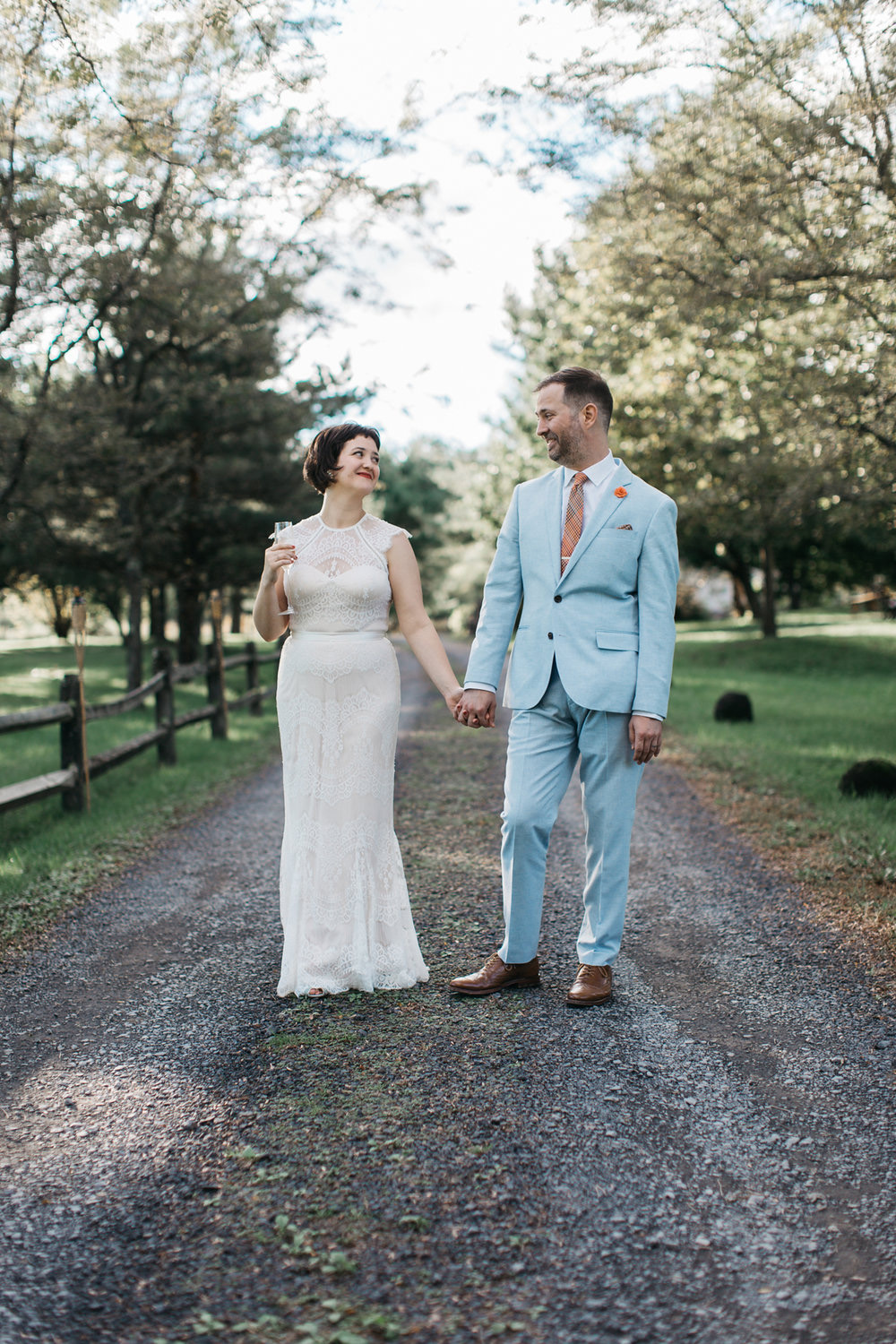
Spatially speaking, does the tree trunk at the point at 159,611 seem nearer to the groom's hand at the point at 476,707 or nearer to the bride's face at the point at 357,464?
the bride's face at the point at 357,464

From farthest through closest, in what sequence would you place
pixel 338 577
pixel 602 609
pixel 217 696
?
1. pixel 217 696
2. pixel 338 577
3. pixel 602 609

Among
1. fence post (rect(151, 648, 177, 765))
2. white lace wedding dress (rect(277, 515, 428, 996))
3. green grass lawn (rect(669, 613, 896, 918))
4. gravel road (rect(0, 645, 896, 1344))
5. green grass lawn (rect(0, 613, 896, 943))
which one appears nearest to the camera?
gravel road (rect(0, 645, 896, 1344))

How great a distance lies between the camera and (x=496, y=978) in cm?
399

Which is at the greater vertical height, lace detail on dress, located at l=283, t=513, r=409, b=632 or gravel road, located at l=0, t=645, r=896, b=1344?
lace detail on dress, located at l=283, t=513, r=409, b=632

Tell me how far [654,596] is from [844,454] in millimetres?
6645

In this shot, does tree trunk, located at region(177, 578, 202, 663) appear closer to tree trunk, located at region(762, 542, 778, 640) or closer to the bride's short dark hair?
tree trunk, located at region(762, 542, 778, 640)

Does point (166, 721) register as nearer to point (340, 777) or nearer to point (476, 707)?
point (340, 777)

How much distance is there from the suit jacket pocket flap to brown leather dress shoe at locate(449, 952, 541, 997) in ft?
4.17

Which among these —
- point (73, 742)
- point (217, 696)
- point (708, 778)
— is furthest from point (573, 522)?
point (217, 696)

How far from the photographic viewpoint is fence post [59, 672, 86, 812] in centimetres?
768

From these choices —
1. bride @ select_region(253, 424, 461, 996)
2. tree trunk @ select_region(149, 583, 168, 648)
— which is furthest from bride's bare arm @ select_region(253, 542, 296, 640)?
tree trunk @ select_region(149, 583, 168, 648)

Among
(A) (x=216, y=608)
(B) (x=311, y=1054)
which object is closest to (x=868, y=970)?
(B) (x=311, y=1054)

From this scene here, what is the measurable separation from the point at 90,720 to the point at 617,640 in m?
6.15

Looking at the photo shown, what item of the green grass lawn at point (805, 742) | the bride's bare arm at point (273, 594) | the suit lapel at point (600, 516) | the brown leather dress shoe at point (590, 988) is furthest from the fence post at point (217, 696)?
the suit lapel at point (600, 516)
